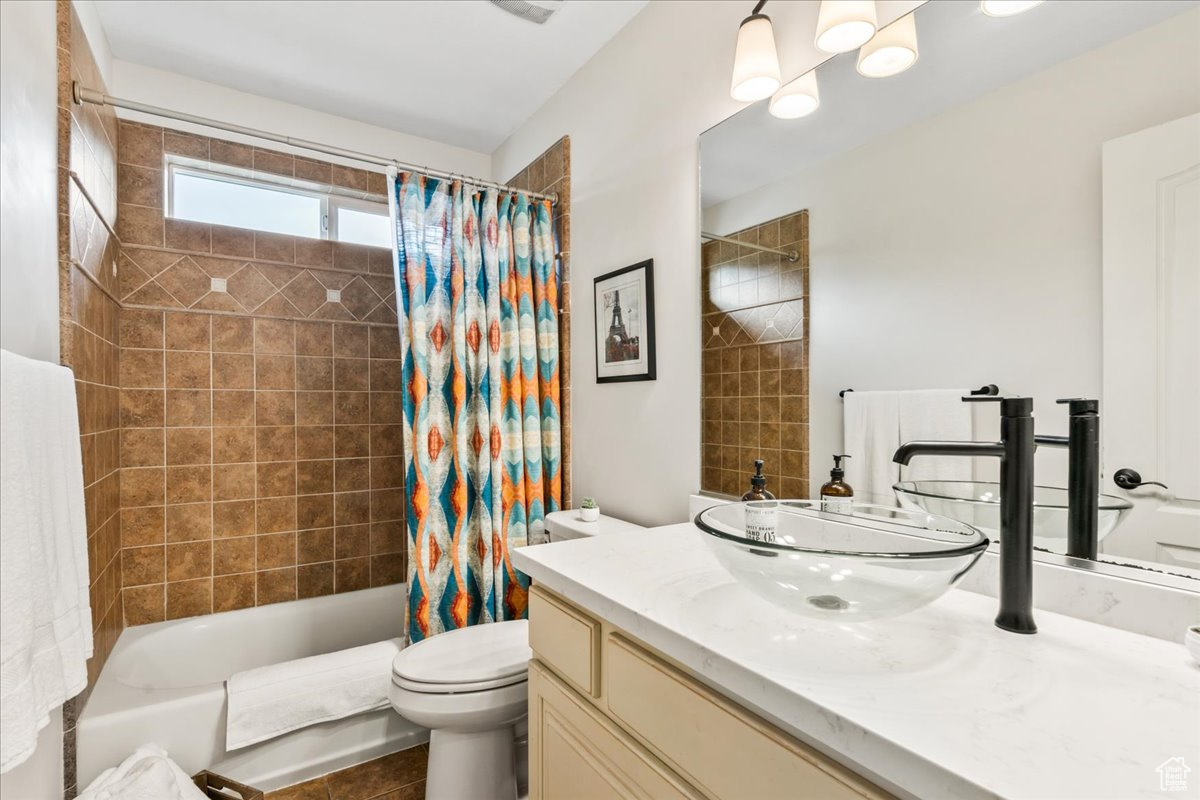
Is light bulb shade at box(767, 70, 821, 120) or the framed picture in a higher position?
light bulb shade at box(767, 70, 821, 120)

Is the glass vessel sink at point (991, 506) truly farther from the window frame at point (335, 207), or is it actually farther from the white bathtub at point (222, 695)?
the window frame at point (335, 207)

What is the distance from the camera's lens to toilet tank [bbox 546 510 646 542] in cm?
192

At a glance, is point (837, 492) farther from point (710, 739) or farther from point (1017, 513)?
point (710, 739)

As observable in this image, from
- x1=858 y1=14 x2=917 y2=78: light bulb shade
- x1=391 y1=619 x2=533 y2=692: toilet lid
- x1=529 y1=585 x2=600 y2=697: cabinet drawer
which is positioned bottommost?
x1=391 y1=619 x2=533 y2=692: toilet lid

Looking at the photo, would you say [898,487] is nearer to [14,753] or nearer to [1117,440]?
[1117,440]

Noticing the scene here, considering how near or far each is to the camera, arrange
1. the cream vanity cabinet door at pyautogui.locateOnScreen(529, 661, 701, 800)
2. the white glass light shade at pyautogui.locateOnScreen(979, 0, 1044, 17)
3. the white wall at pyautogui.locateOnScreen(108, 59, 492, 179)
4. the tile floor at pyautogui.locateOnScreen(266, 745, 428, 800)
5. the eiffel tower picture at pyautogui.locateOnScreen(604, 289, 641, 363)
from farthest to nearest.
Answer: the white wall at pyautogui.locateOnScreen(108, 59, 492, 179) → the eiffel tower picture at pyautogui.locateOnScreen(604, 289, 641, 363) → the tile floor at pyautogui.locateOnScreen(266, 745, 428, 800) → the white glass light shade at pyautogui.locateOnScreen(979, 0, 1044, 17) → the cream vanity cabinet door at pyautogui.locateOnScreen(529, 661, 701, 800)

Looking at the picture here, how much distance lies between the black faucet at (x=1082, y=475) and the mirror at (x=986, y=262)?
A: 14mm

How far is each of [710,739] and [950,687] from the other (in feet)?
0.99

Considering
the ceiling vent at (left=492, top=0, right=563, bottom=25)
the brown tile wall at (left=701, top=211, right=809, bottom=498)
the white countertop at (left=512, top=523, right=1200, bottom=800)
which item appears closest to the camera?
the white countertop at (left=512, top=523, right=1200, bottom=800)

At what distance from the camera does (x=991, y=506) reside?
3.30 feet

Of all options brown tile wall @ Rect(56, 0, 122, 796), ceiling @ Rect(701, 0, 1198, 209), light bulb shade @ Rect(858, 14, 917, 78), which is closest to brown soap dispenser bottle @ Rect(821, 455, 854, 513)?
ceiling @ Rect(701, 0, 1198, 209)

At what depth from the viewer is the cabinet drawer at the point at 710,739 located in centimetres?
62

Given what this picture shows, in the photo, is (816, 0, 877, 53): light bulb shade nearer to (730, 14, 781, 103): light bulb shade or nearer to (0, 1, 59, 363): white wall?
(730, 14, 781, 103): light bulb shade

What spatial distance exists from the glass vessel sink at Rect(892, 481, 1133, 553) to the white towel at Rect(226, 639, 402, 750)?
66.5 inches
